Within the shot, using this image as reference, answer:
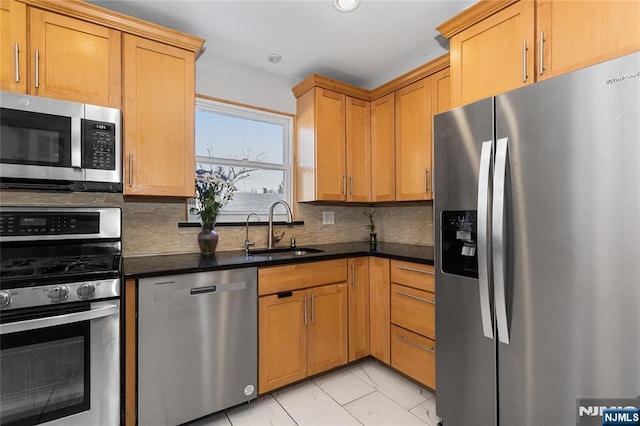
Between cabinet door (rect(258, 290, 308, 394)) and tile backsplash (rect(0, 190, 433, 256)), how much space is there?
731mm

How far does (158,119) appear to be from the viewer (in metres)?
1.94

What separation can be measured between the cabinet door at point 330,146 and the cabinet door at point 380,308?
714 millimetres

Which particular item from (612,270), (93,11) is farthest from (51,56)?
(612,270)

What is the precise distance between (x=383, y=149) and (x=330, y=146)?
501 mm

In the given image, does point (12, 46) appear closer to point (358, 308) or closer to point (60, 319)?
point (60, 319)

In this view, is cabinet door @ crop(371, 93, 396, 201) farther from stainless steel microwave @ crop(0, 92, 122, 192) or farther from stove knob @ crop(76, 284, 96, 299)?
stove knob @ crop(76, 284, 96, 299)

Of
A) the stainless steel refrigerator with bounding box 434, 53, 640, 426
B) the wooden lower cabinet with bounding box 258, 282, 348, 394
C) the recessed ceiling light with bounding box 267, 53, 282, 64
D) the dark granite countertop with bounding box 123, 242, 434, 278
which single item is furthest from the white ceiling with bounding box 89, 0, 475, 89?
the wooden lower cabinet with bounding box 258, 282, 348, 394

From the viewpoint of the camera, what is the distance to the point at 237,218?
8.55 ft

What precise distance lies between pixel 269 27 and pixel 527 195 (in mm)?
1932

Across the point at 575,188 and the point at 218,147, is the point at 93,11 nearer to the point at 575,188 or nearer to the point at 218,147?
the point at 218,147

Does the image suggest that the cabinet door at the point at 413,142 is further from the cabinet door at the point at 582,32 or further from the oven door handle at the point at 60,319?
the oven door handle at the point at 60,319

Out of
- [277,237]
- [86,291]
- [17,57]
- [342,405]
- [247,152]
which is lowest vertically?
[342,405]

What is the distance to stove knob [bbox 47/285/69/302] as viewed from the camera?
1.33 m

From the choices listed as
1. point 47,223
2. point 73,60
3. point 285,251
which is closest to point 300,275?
point 285,251
